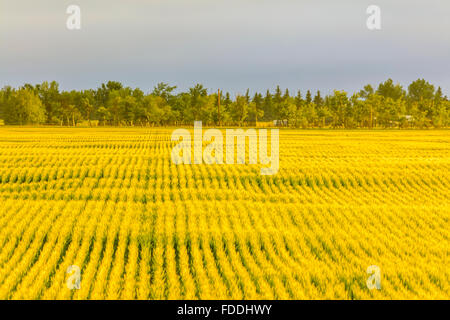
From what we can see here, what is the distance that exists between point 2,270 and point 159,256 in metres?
2.82

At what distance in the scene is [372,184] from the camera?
15.6 m

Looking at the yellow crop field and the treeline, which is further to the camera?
the treeline

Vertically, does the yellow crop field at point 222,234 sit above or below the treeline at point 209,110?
below

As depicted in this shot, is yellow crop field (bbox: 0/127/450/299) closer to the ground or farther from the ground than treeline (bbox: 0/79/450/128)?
closer to the ground

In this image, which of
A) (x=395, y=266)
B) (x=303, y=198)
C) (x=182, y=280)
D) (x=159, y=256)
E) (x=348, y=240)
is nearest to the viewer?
(x=182, y=280)

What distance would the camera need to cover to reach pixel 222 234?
878 centimetres

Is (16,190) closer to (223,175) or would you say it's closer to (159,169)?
(159,169)

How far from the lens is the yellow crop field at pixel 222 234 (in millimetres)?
6085

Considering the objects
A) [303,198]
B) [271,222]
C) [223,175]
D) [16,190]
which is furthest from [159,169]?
[271,222]

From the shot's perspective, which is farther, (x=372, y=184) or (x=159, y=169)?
(x=159, y=169)

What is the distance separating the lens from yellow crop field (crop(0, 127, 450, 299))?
609cm

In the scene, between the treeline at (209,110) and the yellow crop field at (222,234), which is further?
the treeline at (209,110)

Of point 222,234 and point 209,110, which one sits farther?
point 209,110
